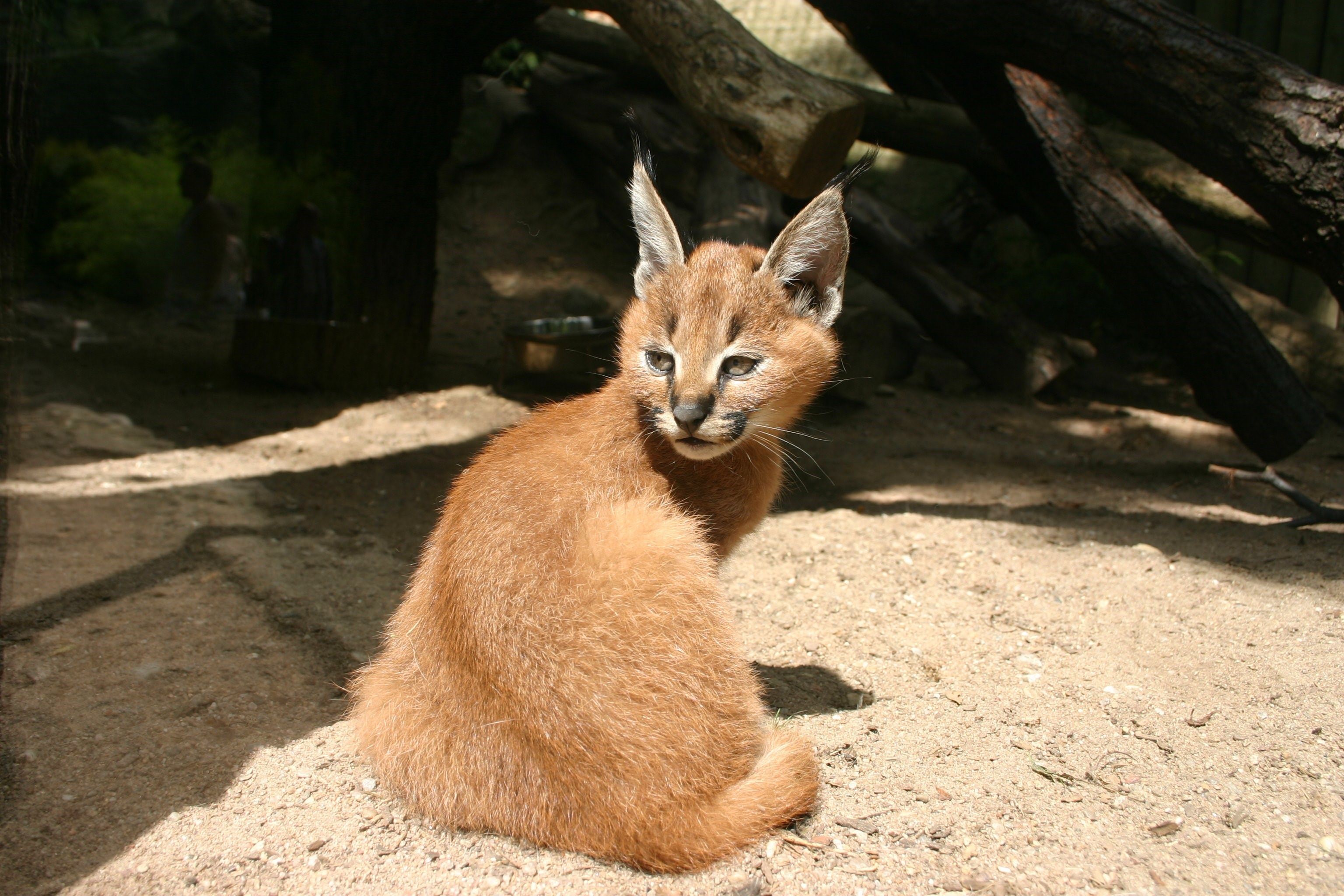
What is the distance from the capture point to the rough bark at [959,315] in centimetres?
1003

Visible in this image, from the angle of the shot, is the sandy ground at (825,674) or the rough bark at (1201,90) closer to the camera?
the sandy ground at (825,674)

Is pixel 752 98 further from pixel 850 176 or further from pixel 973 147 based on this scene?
pixel 973 147

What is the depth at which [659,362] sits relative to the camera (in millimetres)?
3723

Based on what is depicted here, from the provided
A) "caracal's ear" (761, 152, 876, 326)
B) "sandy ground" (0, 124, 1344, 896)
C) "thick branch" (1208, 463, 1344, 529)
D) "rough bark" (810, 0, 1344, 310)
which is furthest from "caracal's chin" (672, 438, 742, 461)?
"thick branch" (1208, 463, 1344, 529)

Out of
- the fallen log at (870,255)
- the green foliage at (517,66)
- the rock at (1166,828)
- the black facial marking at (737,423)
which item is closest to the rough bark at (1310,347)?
the fallen log at (870,255)

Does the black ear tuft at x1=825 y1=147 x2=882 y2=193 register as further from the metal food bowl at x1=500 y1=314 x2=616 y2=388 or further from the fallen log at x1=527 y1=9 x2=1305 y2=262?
the metal food bowl at x1=500 y1=314 x2=616 y2=388

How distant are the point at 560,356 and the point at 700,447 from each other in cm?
529

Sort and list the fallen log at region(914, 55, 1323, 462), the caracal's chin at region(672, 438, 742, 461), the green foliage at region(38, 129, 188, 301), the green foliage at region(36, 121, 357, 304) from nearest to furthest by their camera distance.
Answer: the caracal's chin at region(672, 438, 742, 461) < the fallen log at region(914, 55, 1323, 462) < the green foliage at region(36, 121, 357, 304) < the green foliage at region(38, 129, 188, 301)

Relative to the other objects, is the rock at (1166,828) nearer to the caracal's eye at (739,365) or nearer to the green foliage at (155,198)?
the caracal's eye at (739,365)

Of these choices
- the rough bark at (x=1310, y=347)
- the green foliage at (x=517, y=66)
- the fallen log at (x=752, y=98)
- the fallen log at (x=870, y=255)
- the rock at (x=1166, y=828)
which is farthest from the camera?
the green foliage at (x=517, y=66)

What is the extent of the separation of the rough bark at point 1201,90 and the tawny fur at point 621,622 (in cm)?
337

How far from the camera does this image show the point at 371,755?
3.53 m

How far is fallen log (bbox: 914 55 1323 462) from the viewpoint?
6.81 meters

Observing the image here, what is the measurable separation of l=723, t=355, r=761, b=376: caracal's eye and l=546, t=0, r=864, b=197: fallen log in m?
1.75
